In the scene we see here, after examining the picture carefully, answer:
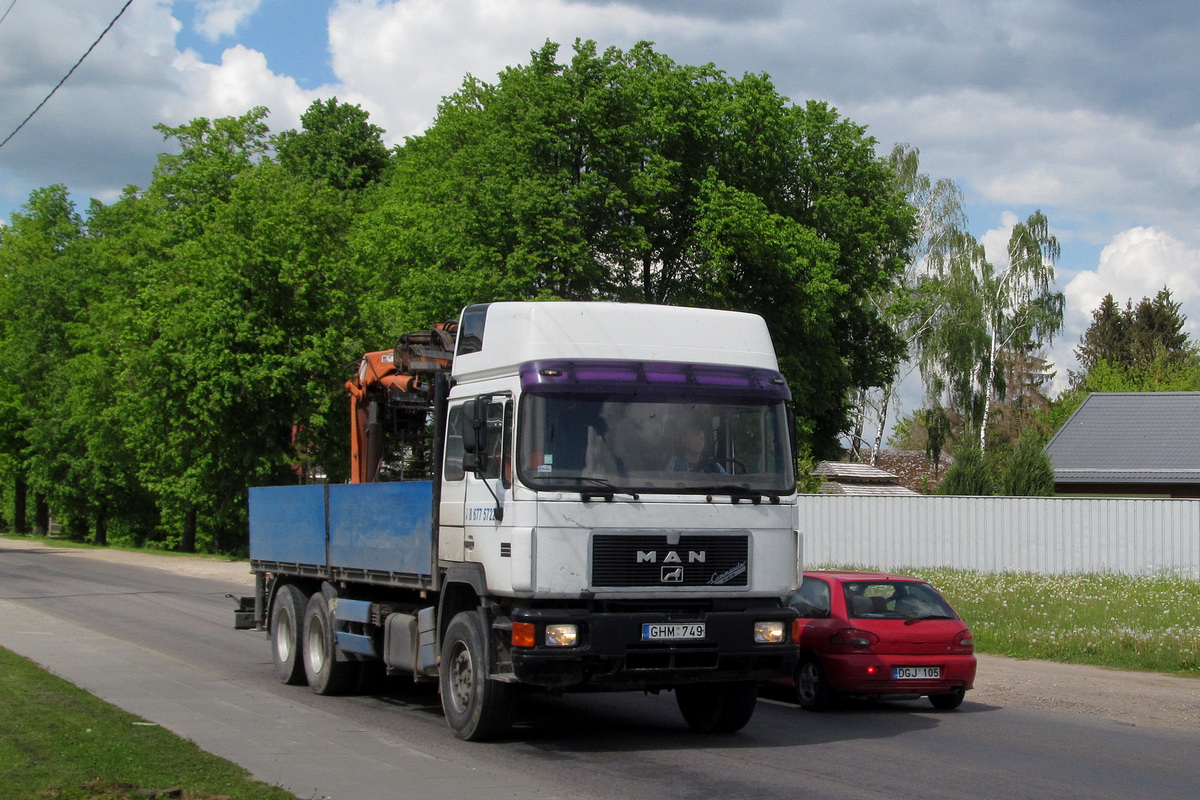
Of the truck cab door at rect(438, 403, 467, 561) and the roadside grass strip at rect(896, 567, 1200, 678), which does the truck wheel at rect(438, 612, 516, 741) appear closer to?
the truck cab door at rect(438, 403, 467, 561)

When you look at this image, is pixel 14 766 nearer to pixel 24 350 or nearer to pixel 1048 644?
pixel 1048 644

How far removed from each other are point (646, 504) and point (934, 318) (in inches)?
1850

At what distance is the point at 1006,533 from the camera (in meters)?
28.4

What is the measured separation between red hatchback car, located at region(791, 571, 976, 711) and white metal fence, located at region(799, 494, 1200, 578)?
489 inches

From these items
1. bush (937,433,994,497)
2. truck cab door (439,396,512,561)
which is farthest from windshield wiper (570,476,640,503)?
bush (937,433,994,497)

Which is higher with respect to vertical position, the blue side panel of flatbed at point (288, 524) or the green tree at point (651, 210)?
the green tree at point (651, 210)

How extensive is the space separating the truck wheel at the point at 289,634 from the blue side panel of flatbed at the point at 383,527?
1.40m

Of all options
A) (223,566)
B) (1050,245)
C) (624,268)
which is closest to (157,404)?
(223,566)

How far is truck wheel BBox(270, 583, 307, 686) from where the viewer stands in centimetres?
1334

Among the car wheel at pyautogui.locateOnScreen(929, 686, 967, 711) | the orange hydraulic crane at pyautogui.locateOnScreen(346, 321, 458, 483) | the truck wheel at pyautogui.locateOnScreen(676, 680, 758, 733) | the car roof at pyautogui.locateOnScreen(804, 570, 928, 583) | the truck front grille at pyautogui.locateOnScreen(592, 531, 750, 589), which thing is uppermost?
the orange hydraulic crane at pyautogui.locateOnScreen(346, 321, 458, 483)

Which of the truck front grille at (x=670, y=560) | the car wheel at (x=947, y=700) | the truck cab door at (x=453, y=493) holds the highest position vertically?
the truck cab door at (x=453, y=493)

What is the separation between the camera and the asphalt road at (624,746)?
799 centimetres

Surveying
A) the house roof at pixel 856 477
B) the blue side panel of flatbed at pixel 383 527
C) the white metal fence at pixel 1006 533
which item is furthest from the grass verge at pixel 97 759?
the house roof at pixel 856 477

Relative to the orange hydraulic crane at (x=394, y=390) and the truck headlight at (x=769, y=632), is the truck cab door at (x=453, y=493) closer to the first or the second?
the orange hydraulic crane at (x=394, y=390)
